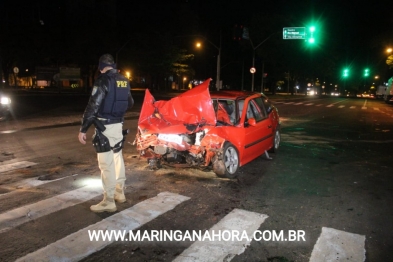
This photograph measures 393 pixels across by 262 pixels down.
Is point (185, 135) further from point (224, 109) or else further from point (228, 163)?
point (224, 109)

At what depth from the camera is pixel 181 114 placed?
6578mm

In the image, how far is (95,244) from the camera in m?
3.74

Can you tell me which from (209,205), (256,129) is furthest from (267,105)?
(209,205)

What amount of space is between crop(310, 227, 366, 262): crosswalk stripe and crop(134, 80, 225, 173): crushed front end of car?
2.45 meters

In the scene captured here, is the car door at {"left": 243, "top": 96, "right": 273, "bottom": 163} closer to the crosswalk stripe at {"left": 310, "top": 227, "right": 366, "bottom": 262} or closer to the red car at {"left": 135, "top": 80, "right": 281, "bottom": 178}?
the red car at {"left": 135, "top": 80, "right": 281, "bottom": 178}

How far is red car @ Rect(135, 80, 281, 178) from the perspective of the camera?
6.13 m

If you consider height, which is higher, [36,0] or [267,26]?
[36,0]

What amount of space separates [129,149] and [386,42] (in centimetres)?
4050

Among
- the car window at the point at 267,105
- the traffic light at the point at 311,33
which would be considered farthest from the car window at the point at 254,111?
the traffic light at the point at 311,33

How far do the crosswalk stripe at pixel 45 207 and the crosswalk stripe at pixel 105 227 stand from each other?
2.65 ft

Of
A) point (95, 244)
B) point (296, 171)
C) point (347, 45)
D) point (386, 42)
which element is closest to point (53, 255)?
point (95, 244)

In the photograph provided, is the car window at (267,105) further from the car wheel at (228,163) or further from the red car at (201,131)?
the car wheel at (228,163)

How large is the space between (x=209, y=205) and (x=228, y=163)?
146cm

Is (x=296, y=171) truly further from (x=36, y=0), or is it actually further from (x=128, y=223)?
(x=36, y=0)
